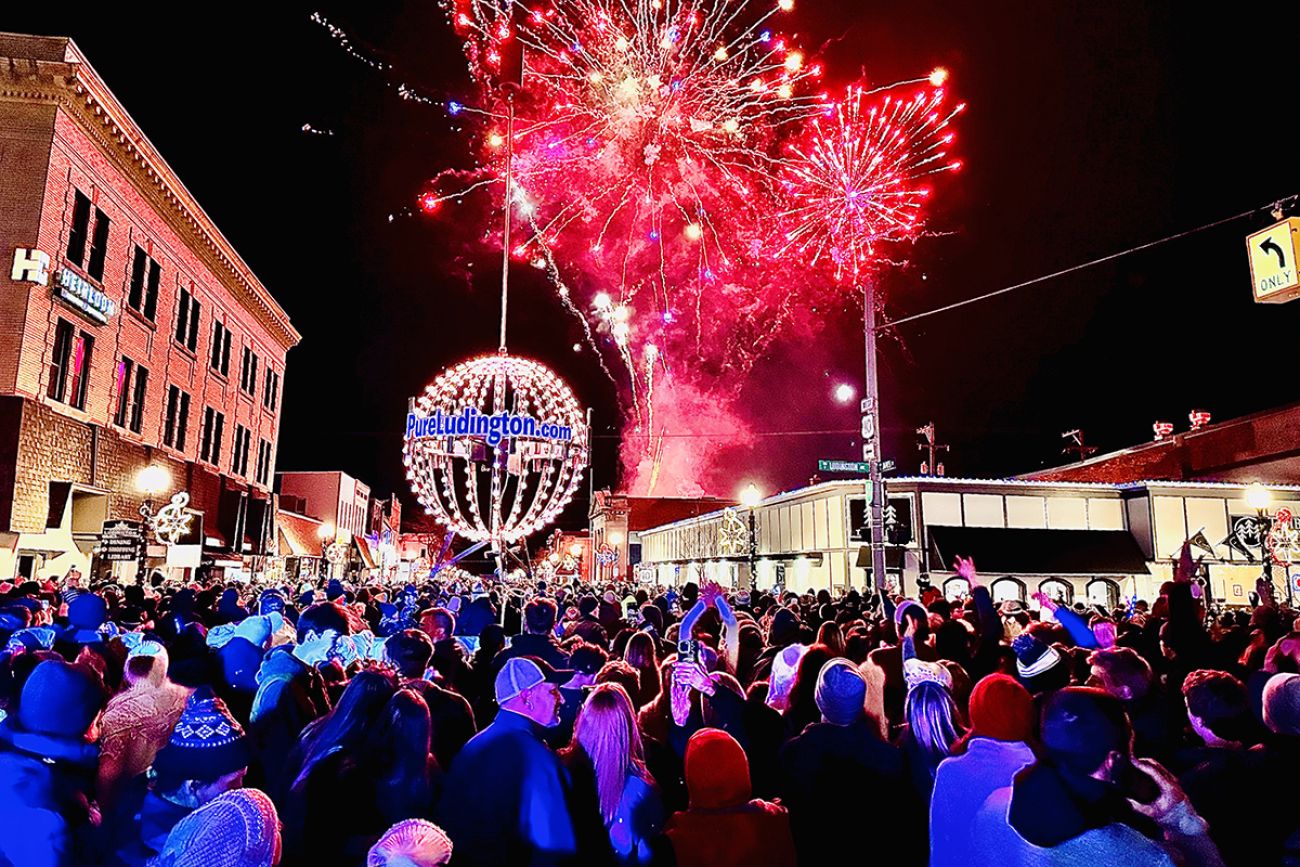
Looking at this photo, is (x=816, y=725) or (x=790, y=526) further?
(x=790, y=526)

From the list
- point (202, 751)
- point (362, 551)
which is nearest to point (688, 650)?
point (202, 751)

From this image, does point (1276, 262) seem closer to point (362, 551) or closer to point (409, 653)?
point (409, 653)

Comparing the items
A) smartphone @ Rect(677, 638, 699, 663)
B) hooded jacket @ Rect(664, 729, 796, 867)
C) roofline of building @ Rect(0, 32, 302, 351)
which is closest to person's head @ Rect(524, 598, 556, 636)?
smartphone @ Rect(677, 638, 699, 663)

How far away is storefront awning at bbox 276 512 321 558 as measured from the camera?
47.6 meters

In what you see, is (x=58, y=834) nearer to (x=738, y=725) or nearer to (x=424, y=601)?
(x=738, y=725)

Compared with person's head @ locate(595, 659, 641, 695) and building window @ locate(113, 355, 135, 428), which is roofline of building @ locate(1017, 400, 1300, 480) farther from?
building window @ locate(113, 355, 135, 428)

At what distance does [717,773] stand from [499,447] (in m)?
15.0

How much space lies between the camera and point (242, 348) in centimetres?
4069

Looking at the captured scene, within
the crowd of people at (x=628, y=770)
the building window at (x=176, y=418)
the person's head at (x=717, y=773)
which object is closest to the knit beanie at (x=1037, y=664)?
the crowd of people at (x=628, y=770)

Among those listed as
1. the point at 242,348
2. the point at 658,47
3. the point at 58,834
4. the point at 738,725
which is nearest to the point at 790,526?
the point at 658,47

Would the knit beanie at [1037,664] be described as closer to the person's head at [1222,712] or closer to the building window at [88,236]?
the person's head at [1222,712]

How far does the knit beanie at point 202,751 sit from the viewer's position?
341 cm

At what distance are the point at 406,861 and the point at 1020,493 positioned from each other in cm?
3757

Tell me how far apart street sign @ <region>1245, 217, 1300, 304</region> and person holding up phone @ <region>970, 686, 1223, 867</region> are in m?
12.5
